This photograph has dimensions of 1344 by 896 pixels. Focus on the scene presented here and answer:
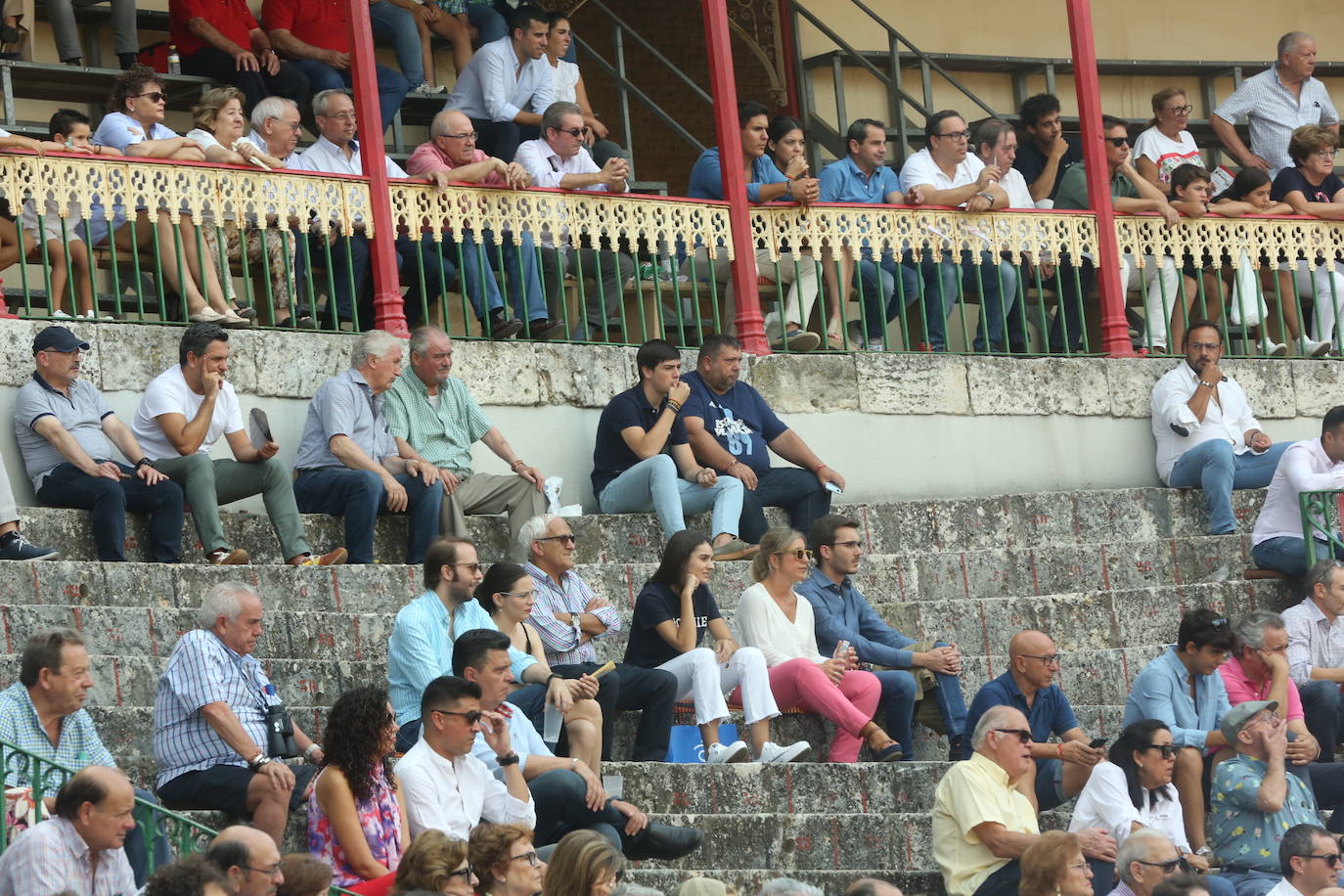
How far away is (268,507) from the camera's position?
41.5 feet

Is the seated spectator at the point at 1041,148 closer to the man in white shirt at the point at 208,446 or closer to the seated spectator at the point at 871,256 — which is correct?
the seated spectator at the point at 871,256

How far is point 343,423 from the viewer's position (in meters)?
13.1

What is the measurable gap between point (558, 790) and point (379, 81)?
730 cm

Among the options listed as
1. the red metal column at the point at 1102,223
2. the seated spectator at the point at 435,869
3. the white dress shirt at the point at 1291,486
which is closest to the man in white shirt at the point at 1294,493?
the white dress shirt at the point at 1291,486

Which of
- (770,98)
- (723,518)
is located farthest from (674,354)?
(770,98)

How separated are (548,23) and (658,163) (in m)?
3.50

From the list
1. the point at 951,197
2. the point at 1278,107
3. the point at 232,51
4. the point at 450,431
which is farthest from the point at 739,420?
the point at 1278,107

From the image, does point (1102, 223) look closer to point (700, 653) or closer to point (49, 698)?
point (700, 653)

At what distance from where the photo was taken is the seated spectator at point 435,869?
28.5 ft

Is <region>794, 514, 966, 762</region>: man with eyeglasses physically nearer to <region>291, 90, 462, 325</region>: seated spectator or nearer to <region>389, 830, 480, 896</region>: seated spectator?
<region>291, 90, 462, 325</region>: seated spectator

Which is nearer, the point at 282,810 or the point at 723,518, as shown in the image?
the point at 282,810

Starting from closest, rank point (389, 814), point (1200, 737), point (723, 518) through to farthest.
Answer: point (389, 814) < point (1200, 737) < point (723, 518)

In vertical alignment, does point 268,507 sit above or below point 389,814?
above

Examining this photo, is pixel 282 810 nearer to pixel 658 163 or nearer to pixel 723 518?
pixel 723 518
